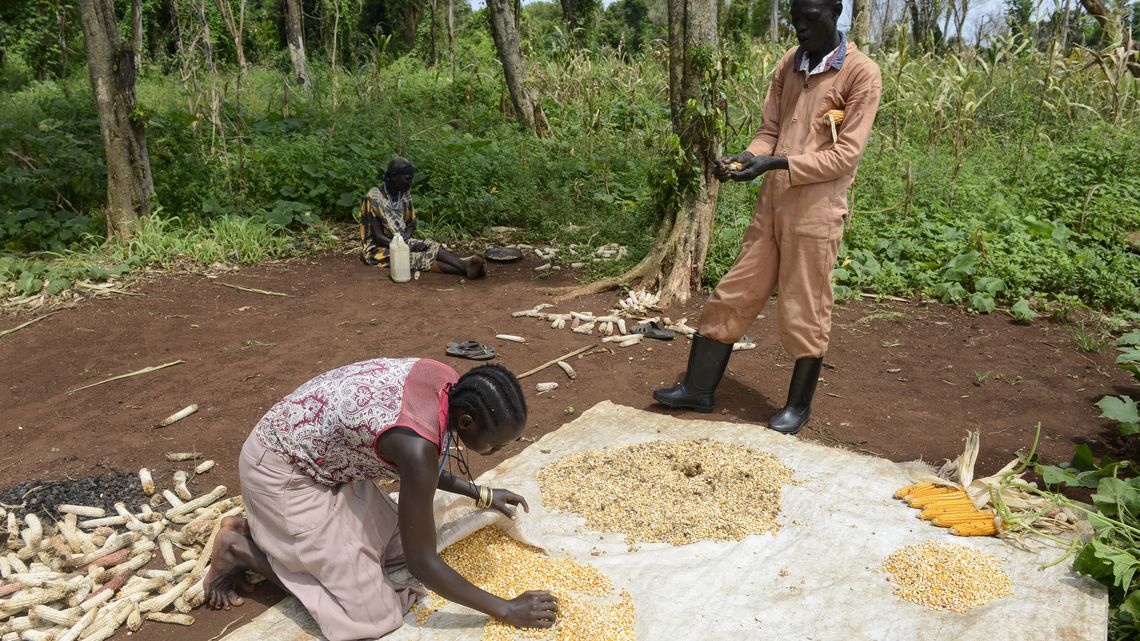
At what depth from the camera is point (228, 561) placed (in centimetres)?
238

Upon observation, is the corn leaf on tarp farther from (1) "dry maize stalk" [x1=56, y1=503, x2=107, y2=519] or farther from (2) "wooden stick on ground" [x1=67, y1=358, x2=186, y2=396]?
(2) "wooden stick on ground" [x1=67, y1=358, x2=186, y2=396]

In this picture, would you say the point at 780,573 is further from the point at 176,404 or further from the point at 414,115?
the point at 414,115

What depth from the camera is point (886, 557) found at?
7.97 feet

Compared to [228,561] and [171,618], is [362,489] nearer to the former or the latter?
[228,561]

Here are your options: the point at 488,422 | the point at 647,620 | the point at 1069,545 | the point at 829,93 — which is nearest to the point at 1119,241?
the point at 829,93

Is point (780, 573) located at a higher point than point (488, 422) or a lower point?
lower

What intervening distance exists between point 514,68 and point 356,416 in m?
7.87

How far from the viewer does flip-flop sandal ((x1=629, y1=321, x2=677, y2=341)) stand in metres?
4.76

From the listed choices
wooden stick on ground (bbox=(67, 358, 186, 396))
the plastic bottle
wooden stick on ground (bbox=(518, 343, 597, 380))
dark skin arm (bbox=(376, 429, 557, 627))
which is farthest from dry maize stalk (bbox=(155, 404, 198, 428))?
the plastic bottle

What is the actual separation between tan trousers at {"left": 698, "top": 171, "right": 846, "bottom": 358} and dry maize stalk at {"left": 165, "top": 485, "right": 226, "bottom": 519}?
2.19m

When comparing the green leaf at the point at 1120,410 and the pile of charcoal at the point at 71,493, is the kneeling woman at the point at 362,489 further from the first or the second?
the green leaf at the point at 1120,410

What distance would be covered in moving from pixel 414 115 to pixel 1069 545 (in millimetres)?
8701

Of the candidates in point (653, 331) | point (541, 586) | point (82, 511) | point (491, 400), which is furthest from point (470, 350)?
point (491, 400)

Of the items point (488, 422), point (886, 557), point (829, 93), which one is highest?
point (829, 93)
